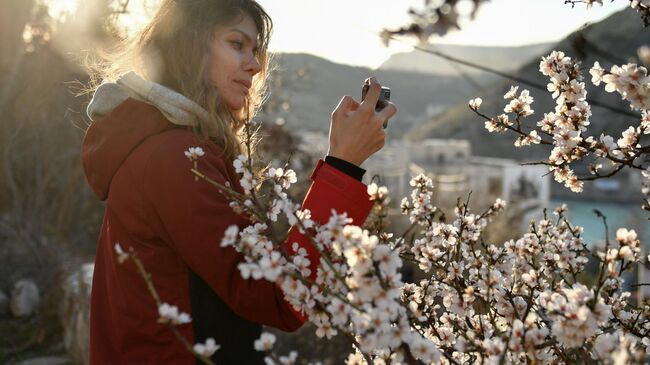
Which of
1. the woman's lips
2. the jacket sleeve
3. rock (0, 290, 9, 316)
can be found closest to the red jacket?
the jacket sleeve

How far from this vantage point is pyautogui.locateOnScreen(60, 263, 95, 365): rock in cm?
484

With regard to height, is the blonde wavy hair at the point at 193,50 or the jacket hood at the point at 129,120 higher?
the blonde wavy hair at the point at 193,50

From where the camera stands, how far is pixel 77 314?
5.21m

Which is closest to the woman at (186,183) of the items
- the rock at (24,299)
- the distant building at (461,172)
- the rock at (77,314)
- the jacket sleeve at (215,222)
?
the jacket sleeve at (215,222)

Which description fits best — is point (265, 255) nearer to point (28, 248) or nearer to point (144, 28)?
point (144, 28)

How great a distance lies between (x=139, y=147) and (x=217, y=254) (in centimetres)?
38

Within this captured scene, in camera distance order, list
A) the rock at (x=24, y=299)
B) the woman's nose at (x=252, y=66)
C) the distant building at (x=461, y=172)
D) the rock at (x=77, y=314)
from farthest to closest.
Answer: the distant building at (x=461, y=172) < the rock at (x=24, y=299) < the rock at (x=77, y=314) < the woman's nose at (x=252, y=66)

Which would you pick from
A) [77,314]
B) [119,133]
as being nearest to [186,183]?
[119,133]

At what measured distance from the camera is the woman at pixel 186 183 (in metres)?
1.52

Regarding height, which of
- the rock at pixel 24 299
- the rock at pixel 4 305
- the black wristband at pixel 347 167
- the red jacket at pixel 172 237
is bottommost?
the rock at pixel 4 305

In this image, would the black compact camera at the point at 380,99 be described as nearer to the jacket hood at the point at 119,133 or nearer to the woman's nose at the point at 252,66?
the woman's nose at the point at 252,66

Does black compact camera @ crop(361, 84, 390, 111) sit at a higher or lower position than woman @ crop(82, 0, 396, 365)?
higher

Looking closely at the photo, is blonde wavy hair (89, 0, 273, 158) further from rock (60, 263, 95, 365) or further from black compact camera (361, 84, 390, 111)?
rock (60, 263, 95, 365)

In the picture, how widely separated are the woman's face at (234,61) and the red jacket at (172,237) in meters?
0.23
